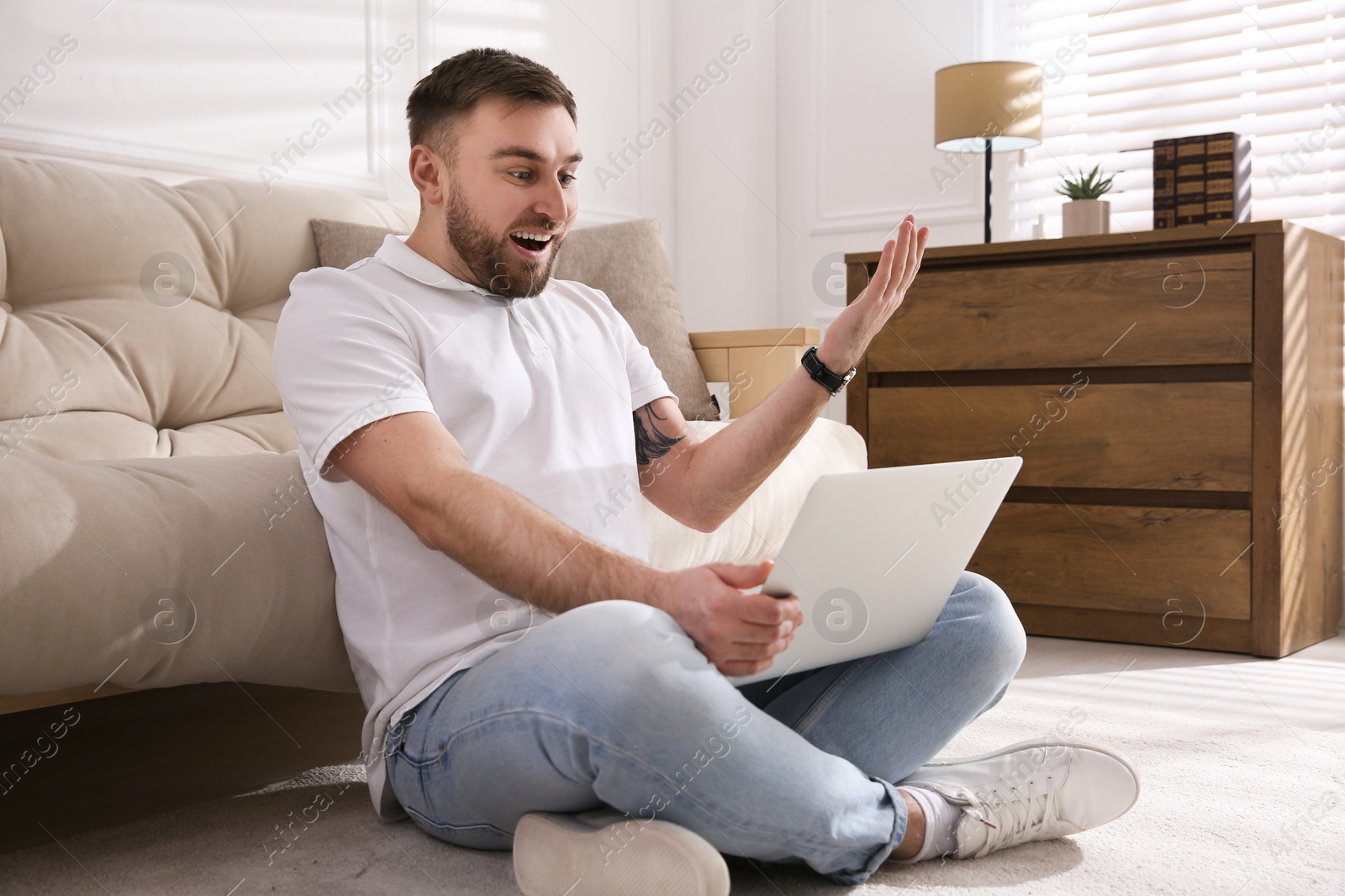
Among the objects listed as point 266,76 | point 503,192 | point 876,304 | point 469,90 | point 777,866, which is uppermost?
point 266,76

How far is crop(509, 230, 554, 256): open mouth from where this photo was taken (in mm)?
1165

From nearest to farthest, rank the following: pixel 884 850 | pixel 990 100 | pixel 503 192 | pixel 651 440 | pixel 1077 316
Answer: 1. pixel 884 850
2. pixel 503 192
3. pixel 651 440
4. pixel 1077 316
5. pixel 990 100

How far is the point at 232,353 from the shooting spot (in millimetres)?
1761

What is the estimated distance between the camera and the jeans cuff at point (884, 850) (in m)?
0.94

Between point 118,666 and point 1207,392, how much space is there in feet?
6.28

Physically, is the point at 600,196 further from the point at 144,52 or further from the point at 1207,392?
the point at 1207,392

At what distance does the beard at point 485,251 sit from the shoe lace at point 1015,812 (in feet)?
2.13

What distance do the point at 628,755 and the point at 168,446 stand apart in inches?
40.6

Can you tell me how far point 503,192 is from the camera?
1.15 m

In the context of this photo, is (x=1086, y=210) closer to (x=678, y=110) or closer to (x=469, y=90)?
(x=678, y=110)

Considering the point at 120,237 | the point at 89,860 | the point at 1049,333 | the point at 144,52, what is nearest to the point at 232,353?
the point at 120,237

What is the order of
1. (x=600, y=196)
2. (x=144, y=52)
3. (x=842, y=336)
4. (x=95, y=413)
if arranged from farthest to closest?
(x=600, y=196), (x=144, y=52), (x=95, y=413), (x=842, y=336)

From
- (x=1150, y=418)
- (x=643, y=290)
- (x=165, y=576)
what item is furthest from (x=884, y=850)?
(x=1150, y=418)

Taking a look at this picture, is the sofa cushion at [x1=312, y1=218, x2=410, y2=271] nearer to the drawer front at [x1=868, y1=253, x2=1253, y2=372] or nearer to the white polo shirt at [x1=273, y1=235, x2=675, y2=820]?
the white polo shirt at [x1=273, y1=235, x2=675, y2=820]
